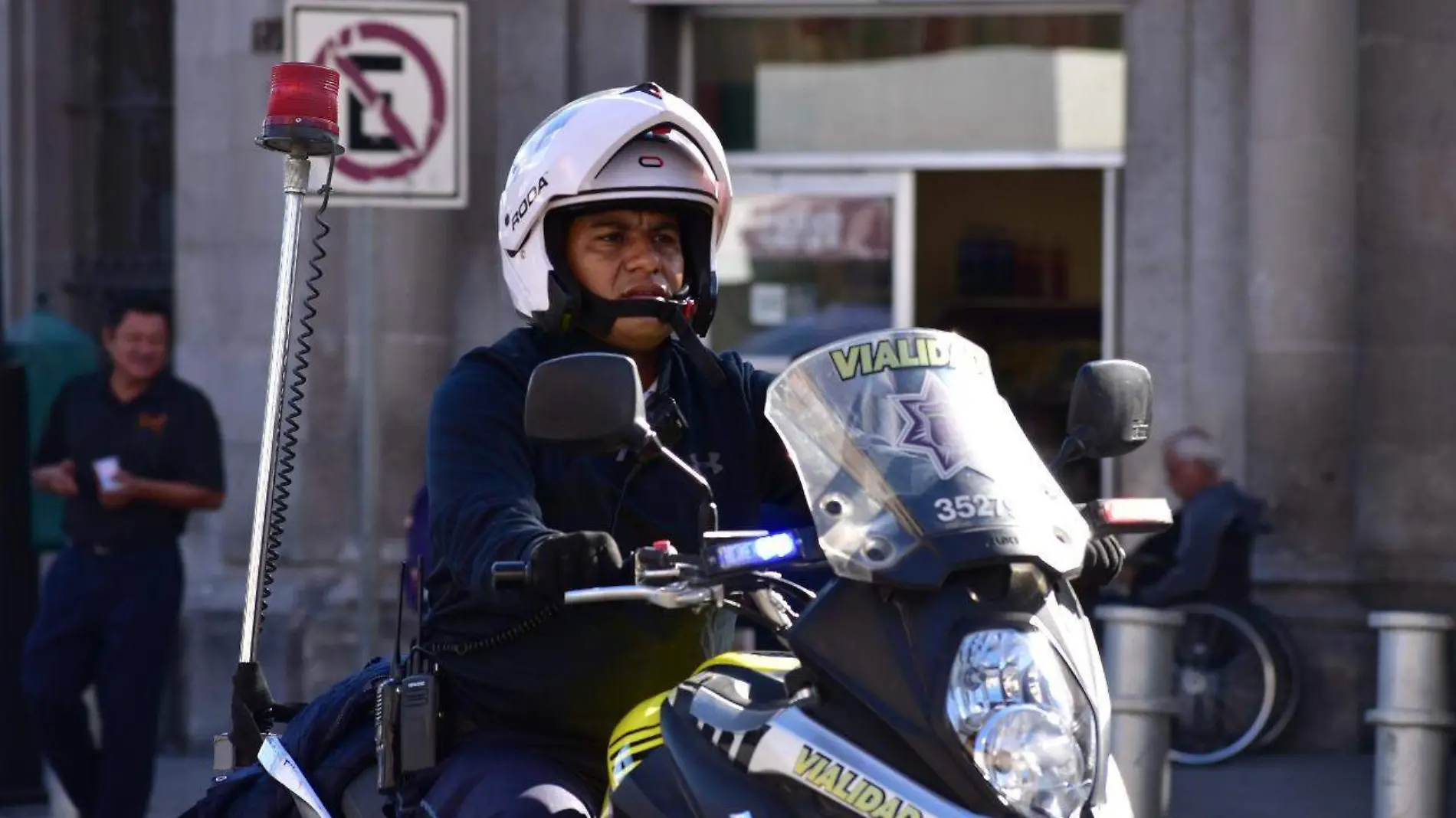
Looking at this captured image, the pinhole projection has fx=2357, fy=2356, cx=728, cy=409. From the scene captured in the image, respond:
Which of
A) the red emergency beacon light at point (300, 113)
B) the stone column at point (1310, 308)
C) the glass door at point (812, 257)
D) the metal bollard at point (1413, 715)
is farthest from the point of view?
the glass door at point (812, 257)

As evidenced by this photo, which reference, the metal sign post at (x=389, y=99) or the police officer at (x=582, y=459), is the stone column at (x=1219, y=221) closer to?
the metal sign post at (x=389, y=99)

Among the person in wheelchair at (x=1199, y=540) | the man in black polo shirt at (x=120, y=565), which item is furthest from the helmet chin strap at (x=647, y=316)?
the person in wheelchair at (x=1199, y=540)

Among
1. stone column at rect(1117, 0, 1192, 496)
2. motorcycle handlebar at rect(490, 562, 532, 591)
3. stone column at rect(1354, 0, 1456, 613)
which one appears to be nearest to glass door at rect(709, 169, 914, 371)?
stone column at rect(1117, 0, 1192, 496)

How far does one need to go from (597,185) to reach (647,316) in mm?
223

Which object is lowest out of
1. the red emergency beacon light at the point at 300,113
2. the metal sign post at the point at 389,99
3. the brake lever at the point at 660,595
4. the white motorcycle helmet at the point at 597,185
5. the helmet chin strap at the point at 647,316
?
the brake lever at the point at 660,595

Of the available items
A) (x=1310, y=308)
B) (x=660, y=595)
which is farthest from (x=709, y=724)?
(x=1310, y=308)

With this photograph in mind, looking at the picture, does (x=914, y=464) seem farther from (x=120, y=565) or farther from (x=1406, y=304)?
(x=1406, y=304)

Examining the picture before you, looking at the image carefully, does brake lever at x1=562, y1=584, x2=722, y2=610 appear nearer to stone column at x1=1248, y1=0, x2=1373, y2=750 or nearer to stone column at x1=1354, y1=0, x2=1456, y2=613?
stone column at x1=1248, y1=0, x2=1373, y2=750

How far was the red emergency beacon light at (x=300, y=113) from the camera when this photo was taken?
4.02 metres

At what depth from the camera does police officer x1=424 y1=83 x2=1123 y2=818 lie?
338 cm

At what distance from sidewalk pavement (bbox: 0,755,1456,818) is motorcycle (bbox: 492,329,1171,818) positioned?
18.8ft

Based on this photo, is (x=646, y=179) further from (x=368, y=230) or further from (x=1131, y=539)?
(x=1131, y=539)

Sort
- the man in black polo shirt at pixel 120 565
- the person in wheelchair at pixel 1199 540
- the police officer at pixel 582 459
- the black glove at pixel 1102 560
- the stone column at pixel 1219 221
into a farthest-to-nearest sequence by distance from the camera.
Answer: the stone column at pixel 1219 221
the person in wheelchair at pixel 1199 540
the man in black polo shirt at pixel 120 565
the police officer at pixel 582 459
the black glove at pixel 1102 560

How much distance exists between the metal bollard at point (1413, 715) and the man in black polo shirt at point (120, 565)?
401 centimetres
